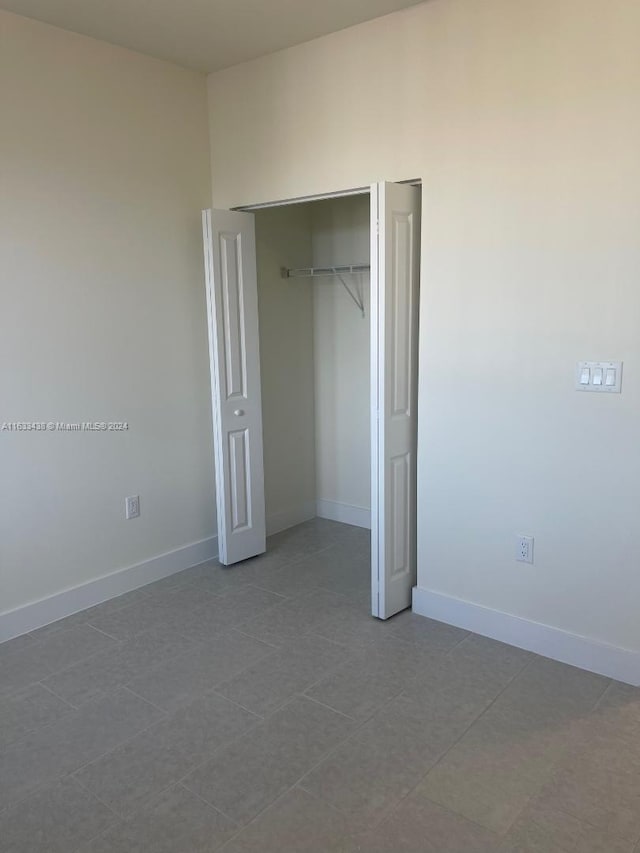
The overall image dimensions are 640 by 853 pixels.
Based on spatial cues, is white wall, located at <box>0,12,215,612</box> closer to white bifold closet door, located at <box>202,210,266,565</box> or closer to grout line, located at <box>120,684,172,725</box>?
white bifold closet door, located at <box>202,210,266,565</box>

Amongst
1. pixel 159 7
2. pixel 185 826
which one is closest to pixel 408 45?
pixel 159 7

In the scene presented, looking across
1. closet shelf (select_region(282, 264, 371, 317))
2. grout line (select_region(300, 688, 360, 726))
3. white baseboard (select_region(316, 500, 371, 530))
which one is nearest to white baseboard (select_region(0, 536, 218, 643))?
white baseboard (select_region(316, 500, 371, 530))

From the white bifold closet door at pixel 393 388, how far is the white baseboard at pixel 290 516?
1.39m

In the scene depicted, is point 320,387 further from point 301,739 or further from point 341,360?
point 301,739

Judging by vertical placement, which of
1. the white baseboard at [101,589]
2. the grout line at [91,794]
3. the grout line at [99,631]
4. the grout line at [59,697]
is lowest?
the grout line at [91,794]

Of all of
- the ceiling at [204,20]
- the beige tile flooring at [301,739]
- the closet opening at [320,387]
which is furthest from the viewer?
the closet opening at [320,387]

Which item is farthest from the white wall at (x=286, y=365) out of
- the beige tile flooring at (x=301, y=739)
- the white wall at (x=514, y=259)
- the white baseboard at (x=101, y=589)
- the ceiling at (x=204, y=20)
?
the beige tile flooring at (x=301, y=739)

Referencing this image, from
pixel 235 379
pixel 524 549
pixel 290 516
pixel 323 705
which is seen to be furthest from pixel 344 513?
pixel 323 705

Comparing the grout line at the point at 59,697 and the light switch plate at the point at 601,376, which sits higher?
the light switch plate at the point at 601,376

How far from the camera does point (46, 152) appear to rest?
305 centimetres

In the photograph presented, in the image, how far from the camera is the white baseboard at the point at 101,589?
3113 millimetres

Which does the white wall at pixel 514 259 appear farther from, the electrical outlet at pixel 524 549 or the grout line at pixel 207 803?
the grout line at pixel 207 803

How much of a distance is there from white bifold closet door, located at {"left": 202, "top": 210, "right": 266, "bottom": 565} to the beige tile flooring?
67cm

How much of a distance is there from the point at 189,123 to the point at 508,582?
2.94 meters
